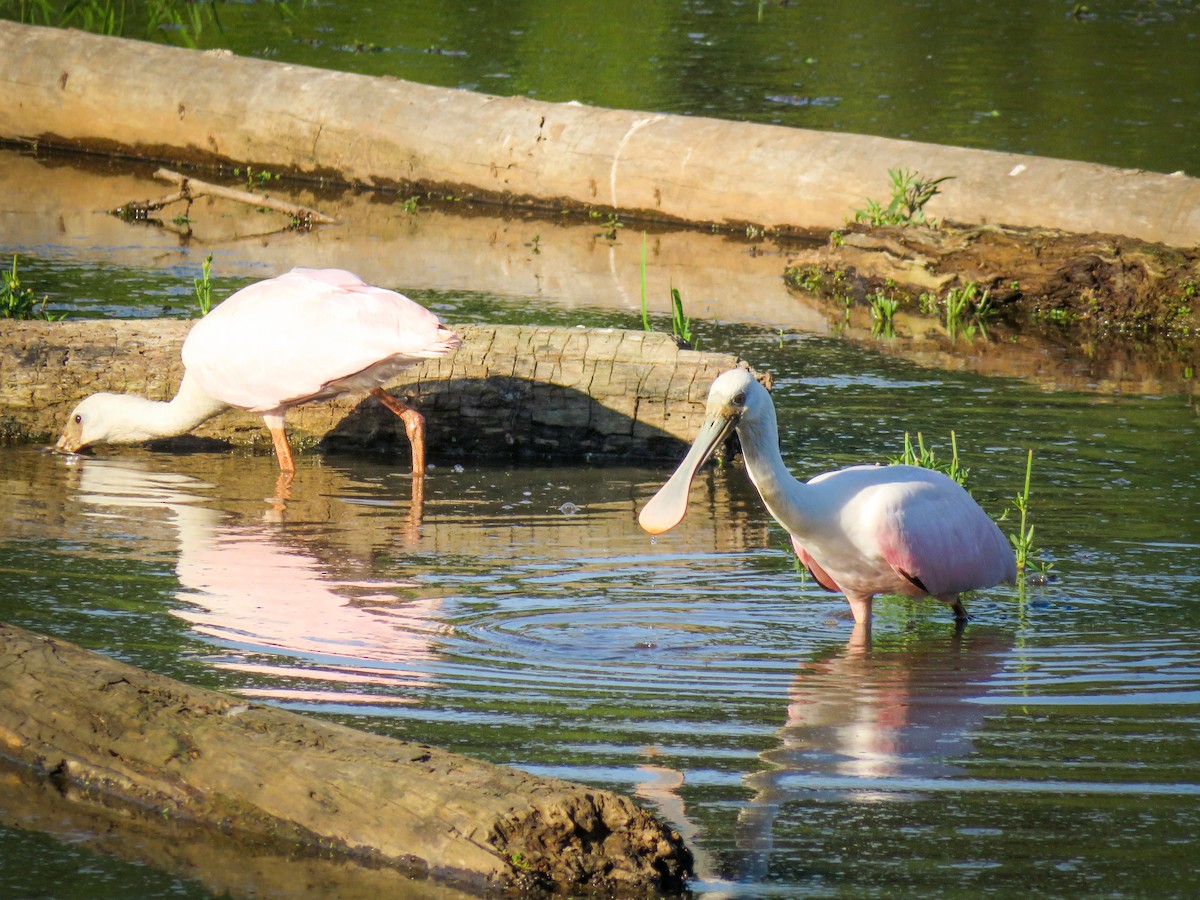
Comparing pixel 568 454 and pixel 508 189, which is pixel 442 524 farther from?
pixel 508 189

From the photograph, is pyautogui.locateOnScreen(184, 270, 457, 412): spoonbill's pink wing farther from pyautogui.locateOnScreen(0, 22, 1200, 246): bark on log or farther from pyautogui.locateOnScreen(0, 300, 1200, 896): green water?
pyautogui.locateOnScreen(0, 22, 1200, 246): bark on log

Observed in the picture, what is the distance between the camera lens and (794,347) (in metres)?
12.1

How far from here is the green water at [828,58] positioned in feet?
65.0

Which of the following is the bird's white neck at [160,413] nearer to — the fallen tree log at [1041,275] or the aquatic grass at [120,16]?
the aquatic grass at [120,16]

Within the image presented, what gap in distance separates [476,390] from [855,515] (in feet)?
11.4

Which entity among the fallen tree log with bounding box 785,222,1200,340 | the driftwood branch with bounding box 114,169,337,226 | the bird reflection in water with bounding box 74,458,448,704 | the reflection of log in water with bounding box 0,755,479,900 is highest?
the driftwood branch with bounding box 114,169,337,226

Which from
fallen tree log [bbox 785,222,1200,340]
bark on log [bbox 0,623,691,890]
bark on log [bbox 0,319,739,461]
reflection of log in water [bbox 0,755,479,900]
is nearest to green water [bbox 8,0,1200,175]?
fallen tree log [bbox 785,222,1200,340]

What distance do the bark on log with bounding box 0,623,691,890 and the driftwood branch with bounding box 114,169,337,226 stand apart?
476 inches

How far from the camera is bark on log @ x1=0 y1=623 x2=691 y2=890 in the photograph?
4.05 metres

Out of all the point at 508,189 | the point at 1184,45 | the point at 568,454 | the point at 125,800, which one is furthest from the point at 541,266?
the point at 1184,45

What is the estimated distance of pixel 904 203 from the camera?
47.1ft

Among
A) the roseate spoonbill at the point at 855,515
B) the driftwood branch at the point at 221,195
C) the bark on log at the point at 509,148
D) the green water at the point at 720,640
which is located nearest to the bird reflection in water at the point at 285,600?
the green water at the point at 720,640

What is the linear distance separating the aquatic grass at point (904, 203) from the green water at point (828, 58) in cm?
362

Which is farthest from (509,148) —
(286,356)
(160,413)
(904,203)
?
(286,356)
